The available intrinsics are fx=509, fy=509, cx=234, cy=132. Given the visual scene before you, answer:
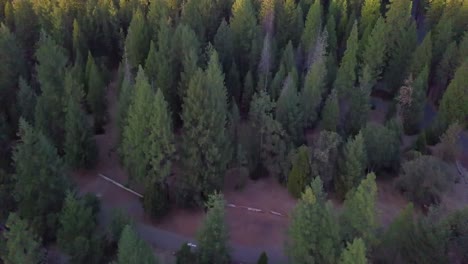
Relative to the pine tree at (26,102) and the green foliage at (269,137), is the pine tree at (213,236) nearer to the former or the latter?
the green foliage at (269,137)

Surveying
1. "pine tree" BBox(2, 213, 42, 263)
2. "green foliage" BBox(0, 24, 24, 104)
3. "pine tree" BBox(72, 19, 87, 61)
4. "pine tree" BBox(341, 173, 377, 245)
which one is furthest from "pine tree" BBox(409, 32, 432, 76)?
"pine tree" BBox(2, 213, 42, 263)

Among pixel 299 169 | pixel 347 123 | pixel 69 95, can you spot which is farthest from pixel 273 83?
pixel 69 95

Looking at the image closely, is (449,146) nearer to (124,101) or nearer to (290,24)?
(290,24)

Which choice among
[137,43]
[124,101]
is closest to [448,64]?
[137,43]

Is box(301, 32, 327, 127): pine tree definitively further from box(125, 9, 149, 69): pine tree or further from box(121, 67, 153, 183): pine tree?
box(125, 9, 149, 69): pine tree

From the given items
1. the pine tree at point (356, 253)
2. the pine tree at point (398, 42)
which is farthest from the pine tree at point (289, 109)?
the pine tree at point (356, 253)

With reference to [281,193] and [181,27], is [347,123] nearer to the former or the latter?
[281,193]

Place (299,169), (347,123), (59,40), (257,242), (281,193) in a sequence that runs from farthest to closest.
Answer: (59,40)
(347,123)
(281,193)
(299,169)
(257,242)
